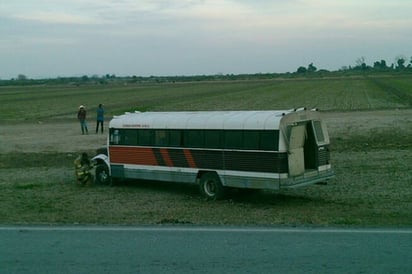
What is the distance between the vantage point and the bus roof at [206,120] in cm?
1234

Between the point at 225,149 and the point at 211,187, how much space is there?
101 centimetres

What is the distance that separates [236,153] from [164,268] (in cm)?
589

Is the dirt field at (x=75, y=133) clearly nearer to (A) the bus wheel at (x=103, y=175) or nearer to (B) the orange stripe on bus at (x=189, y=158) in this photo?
(A) the bus wheel at (x=103, y=175)

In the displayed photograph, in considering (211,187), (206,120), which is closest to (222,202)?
(211,187)

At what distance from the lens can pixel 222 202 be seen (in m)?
13.0

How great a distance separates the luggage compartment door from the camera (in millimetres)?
12141

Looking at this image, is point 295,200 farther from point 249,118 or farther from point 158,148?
point 158,148

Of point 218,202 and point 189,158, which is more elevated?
point 189,158

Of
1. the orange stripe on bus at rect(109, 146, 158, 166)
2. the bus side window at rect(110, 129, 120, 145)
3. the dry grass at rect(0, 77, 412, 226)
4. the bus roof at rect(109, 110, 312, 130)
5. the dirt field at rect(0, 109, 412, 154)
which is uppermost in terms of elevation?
the bus roof at rect(109, 110, 312, 130)

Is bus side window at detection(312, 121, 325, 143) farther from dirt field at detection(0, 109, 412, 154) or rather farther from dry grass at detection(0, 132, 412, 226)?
dirt field at detection(0, 109, 412, 154)

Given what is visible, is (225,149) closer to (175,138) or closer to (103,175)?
(175,138)

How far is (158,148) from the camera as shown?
14.3 metres

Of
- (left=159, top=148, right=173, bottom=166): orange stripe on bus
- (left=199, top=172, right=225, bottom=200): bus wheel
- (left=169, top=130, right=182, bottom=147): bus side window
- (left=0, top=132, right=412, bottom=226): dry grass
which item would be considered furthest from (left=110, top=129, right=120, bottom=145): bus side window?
(left=199, top=172, right=225, bottom=200): bus wheel

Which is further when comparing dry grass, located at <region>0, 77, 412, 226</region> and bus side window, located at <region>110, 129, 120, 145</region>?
bus side window, located at <region>110, 129, 120, 145</region>
